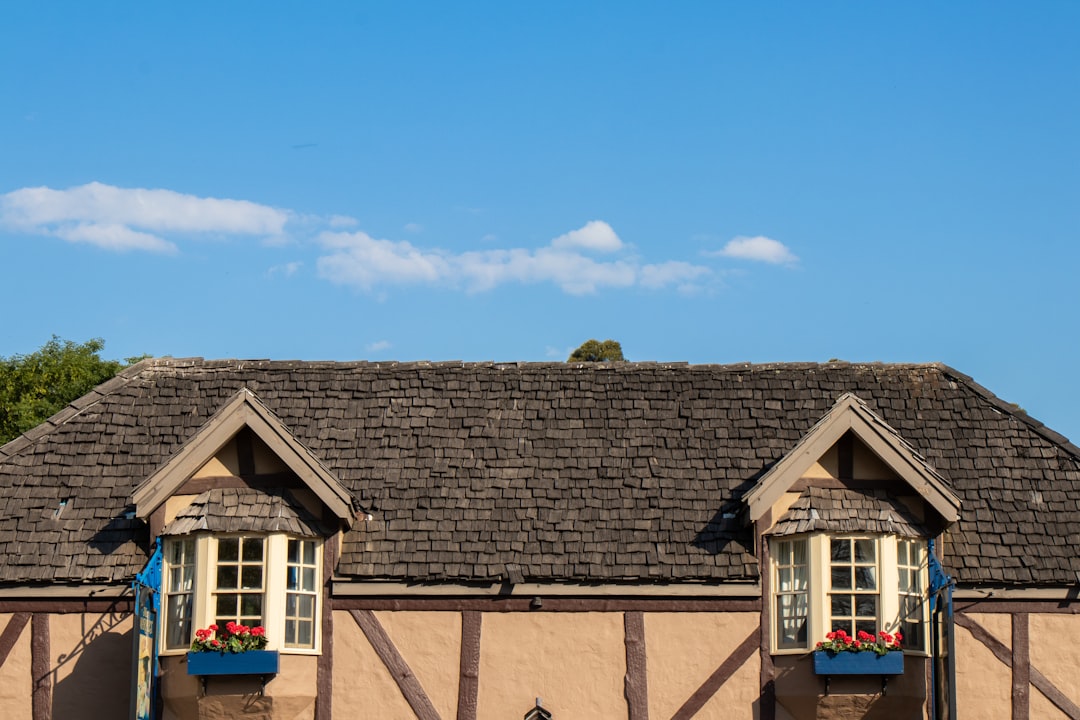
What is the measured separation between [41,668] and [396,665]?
16.2 feet

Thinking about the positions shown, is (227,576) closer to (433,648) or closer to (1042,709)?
(433,648)

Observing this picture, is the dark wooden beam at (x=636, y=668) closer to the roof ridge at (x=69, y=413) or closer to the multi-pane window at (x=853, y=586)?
the multi-pane window at (x=853, y=586)

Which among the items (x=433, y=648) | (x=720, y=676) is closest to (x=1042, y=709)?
(x=720, y=676)

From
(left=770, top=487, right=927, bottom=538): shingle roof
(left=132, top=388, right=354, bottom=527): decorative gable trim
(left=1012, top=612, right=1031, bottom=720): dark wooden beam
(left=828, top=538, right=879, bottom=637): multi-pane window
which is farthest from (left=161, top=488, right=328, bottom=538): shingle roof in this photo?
(left=1012, top=612, right=1031, bottom=720): dark wooden beam

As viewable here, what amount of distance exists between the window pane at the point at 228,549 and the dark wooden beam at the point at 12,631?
296 cm

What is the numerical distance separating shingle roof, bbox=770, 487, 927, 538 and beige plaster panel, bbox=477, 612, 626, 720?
282cm

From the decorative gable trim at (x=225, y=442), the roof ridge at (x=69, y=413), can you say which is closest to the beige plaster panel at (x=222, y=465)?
the decorative gable trim at (x=225, y=442)

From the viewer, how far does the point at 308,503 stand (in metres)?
21.0

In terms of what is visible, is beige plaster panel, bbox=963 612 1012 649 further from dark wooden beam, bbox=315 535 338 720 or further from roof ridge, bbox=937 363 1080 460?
dark wooden beam, bbox=315 535 338 720

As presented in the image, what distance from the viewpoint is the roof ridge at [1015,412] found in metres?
22.6

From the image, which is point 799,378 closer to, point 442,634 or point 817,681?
point 817,681

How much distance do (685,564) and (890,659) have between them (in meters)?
3.02

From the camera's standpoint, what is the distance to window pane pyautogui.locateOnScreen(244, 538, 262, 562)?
808 inches

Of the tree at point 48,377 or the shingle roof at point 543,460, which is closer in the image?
the shingle roof at point 543,460
